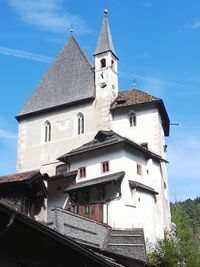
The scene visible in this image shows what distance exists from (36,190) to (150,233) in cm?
1619

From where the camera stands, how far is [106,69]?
50750 millimetres

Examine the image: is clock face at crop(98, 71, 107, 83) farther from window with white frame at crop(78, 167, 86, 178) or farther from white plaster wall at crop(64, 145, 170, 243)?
window with white frame at crop(78, 167, 86, 178)

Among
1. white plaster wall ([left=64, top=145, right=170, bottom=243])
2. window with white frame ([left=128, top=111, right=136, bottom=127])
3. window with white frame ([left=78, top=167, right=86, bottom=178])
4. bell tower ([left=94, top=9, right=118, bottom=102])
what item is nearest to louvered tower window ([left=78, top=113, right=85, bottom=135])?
bell tower ([left=94, top=9, right=118, bottom=102])

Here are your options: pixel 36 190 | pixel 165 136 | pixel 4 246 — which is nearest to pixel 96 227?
pixel 36 190

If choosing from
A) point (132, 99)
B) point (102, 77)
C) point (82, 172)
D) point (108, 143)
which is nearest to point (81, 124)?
point (102, 77)

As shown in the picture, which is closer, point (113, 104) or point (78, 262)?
point (78, 262)

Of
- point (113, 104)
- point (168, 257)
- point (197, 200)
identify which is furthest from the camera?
point (197, 200)

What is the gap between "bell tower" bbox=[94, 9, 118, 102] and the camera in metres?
50.0

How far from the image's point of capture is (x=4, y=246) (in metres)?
12.0

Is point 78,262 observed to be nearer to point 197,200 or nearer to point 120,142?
point 120,142

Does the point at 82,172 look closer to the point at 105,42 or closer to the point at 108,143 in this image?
the point at 108,143

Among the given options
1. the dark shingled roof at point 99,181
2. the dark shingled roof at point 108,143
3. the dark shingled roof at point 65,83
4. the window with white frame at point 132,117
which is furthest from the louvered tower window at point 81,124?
the dark shingled roof at point 99,181

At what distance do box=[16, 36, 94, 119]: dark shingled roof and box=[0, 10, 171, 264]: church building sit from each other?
11 cm

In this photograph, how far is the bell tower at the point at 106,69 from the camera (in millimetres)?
49969
